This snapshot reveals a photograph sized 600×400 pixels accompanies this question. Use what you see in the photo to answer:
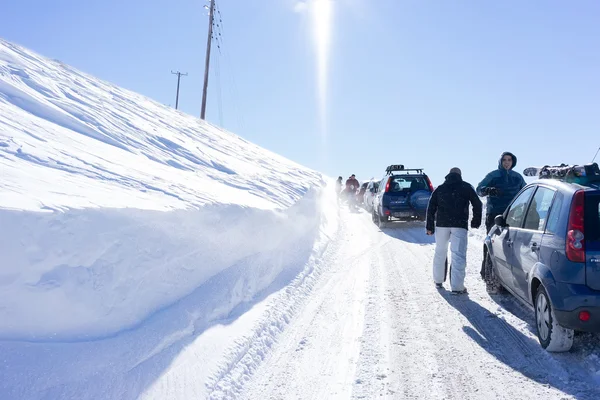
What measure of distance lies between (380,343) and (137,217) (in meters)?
2.72

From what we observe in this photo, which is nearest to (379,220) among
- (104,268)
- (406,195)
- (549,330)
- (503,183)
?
(406,195)

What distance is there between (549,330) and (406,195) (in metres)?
10.2

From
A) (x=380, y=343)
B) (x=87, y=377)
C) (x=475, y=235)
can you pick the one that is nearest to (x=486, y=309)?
(x=380, y=343)

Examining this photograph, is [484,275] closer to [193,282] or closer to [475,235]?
[193,282]

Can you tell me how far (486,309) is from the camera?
17.6 ft

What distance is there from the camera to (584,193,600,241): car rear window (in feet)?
11.7

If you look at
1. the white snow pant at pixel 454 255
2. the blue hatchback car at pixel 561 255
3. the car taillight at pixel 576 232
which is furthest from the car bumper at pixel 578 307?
the white snow pant at pixel 454 255

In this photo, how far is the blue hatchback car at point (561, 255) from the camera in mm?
3514

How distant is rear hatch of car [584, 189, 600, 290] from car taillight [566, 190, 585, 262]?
0.10 feet

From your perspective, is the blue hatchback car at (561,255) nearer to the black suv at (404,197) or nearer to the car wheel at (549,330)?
the car wheel at (549,330)

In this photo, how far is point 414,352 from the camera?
4000 millimetres

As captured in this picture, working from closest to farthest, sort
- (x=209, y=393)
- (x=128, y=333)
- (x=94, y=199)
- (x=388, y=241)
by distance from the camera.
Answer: (x=209, y=393) → (x=128, y=333) → (x=94, y=199) → (x=388, y=241)

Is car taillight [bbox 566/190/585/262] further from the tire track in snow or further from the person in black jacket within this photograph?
the person in black jacket

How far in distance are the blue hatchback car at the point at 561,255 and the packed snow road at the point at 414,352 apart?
376 mm
